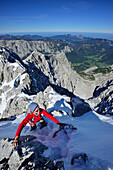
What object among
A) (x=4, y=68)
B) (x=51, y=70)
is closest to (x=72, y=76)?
(x=51, y=70)

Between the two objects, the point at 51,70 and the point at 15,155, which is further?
the point at 51,70

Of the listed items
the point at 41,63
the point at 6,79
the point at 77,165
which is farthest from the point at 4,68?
the point at 77,165

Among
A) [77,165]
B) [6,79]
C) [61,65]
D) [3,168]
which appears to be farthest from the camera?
[61,65]

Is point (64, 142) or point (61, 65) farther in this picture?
point (61, 65)

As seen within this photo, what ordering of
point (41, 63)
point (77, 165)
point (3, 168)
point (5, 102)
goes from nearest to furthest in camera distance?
1. point (77, 165)
2. point (3, 168)
3. point (5, 102)
4. point (41, 63)

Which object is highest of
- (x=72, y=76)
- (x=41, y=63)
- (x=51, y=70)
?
(x=41, y=63)

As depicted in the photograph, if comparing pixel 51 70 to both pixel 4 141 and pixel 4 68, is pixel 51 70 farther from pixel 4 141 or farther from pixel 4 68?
pixel 4 141

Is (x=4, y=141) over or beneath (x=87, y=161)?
beneath

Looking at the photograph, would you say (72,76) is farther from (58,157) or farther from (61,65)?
(58,157)

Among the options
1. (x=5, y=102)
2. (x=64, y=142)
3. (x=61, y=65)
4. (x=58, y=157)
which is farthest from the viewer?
(x=61, y=65)
